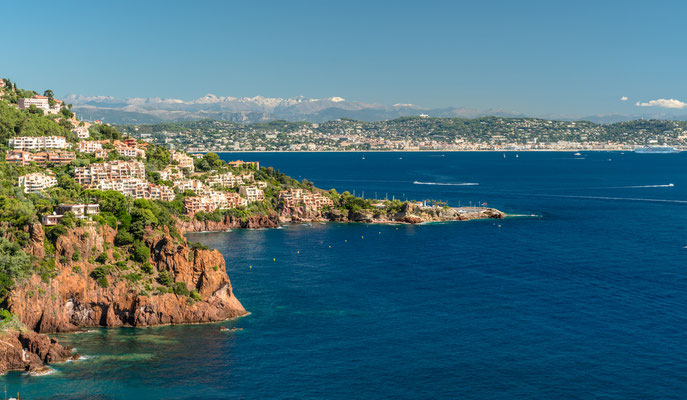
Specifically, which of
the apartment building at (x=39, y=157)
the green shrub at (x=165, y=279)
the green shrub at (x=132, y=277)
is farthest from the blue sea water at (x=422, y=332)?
the apartment building at (x=39, y=157)

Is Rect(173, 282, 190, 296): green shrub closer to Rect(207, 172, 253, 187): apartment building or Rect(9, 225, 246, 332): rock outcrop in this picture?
Rect(9, 225, 246, 332): rock outcrop

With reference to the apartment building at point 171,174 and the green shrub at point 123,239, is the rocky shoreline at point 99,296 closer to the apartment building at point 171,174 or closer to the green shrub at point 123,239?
the green shrub at point 123,239

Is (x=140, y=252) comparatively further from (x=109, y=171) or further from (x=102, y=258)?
(x=109, y=171)

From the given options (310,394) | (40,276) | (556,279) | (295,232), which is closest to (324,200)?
(295,232)

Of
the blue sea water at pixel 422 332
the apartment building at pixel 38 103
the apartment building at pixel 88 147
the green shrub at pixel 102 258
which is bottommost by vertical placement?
the blue sea water at pixel 422 332

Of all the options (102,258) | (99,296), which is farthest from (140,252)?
(99,296)

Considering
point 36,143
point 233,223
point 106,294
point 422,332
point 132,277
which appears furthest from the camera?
point 233,223

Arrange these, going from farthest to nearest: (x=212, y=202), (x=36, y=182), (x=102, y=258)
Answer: (x=212, y=202), (x=36, y=182), (x=102, y=258)
